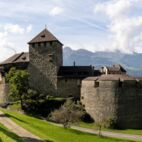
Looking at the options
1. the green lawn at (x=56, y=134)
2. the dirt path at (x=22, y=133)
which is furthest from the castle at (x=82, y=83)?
the dirt path at (x=22, y=133)

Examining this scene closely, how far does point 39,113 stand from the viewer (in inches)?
3196

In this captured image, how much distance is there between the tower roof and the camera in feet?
294

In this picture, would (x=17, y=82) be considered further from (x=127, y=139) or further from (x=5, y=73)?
(x=127, y=139)

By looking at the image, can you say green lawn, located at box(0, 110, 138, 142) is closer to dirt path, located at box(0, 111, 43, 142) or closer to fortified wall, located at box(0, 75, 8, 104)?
dirt path, located at box(0, 111, 43, 142)

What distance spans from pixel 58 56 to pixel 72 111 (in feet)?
68.5

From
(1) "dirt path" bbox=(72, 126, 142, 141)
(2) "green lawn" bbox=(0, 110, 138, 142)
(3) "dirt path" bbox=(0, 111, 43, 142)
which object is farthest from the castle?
(3) "dirt path" bbox=(0, 111, 43, 142)

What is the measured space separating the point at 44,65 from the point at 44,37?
19.7 ft

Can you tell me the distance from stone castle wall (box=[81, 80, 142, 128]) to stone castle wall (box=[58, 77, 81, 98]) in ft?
20.2

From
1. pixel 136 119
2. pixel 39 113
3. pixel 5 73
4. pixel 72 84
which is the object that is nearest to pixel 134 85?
pixel 136 119

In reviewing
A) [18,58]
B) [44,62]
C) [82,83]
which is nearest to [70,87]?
[82,83]

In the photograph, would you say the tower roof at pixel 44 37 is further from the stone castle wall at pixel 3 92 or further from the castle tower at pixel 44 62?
the stone castle wall at pixel 3 92

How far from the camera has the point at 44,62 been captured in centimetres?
8994

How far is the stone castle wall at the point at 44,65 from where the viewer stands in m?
88.3

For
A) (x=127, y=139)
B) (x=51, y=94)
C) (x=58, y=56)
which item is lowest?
(x=127, y=139)
